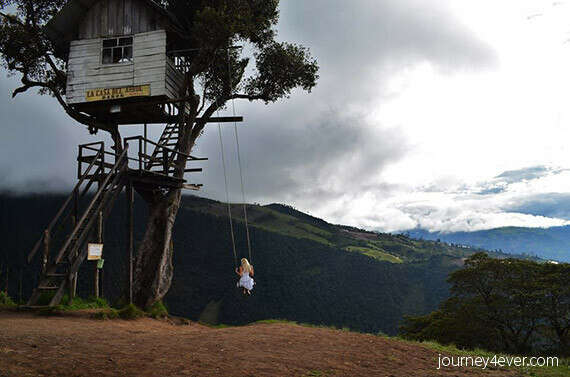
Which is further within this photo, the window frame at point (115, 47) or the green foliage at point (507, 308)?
the green foliage at point (507, 308)

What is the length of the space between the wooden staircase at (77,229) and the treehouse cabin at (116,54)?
2.77 m

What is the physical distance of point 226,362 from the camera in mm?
7746

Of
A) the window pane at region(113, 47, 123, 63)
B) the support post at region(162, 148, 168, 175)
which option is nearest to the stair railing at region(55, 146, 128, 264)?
the support post at region(162, 148, 168, 175)

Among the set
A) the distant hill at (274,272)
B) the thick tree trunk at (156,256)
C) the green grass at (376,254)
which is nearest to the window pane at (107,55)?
the thick tree trunk at (156,256)

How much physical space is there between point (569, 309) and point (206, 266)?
481 ft

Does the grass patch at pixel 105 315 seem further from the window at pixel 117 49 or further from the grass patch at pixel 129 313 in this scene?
the window at pixel 117 49

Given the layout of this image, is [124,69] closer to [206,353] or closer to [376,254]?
[206,353]

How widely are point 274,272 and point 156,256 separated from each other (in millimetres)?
148524

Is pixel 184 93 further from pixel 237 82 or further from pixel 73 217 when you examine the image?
pixel 73 217

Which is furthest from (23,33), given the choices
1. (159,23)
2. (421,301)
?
(421,301)

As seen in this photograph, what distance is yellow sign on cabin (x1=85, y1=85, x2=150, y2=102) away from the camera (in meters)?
18.6

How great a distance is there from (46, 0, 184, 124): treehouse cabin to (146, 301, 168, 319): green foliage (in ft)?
30.0

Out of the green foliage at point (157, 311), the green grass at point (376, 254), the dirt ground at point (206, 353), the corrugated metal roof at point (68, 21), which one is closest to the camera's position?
the dirt ground at point (206, 353)

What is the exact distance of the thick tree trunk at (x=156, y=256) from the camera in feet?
60.2
